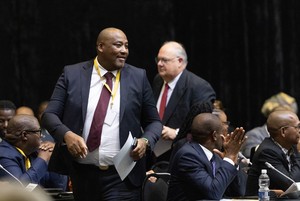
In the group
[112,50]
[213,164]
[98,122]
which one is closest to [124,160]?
[98,122]

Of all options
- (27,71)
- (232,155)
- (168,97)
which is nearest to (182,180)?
(232,155)

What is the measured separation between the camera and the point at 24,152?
533cm

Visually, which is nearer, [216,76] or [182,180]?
[182,180]

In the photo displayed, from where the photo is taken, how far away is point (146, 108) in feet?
16.1

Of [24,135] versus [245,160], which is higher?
[24,135]

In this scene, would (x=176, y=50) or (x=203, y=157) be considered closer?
(x=203, y=157)

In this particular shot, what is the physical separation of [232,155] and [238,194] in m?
0.56

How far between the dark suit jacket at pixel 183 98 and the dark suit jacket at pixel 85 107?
1.77 m

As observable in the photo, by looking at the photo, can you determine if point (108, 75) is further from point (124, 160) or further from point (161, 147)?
point (161, 147)

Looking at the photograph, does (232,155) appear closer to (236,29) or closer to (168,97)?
(168,97)

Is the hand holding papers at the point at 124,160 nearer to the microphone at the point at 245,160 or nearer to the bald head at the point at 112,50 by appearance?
the bald head at the point at 112,50

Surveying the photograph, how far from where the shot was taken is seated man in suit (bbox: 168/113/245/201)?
4457 millimetres

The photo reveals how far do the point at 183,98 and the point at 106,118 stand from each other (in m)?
2.15

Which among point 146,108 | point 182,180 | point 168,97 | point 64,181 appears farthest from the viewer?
point 168,97
